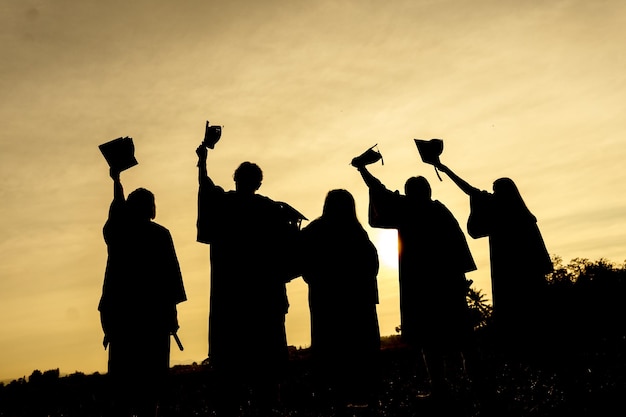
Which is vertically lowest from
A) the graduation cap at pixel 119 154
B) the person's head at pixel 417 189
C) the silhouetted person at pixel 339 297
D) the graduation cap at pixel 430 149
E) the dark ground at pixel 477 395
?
the dark ground at pixel 477 395

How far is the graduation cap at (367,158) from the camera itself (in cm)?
661

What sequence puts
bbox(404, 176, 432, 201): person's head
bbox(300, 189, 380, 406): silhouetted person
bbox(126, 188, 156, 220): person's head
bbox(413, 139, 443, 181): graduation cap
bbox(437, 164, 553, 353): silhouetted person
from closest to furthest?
bbox(126, 188, 156, 220): person's head < bbox(300, 189, 380, 406): silhouetted person < bbox(437, 164, 553, 353): silhouetted person < bbox(404, 176, 432, 201): person's head < bbox(413, 139, 443, 181): graduation cap

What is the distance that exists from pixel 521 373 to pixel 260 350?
501cm

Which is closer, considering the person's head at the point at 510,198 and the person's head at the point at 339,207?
the person's head at the point at 339,207

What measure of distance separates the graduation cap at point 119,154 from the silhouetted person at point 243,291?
2.13ft

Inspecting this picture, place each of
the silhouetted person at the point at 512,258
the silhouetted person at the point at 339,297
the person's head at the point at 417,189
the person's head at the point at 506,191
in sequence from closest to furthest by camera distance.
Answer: the silhouetted person at the point at 339,297, the silhouetted person at the point at 512,258, the person's head at the point at 417,189, the person's head at the point at 506,191

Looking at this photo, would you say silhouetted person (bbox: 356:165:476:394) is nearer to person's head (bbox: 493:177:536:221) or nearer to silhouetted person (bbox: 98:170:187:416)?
person's head (bbox: 493:177:536:221)

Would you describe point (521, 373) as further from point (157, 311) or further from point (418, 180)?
point (157, 311)

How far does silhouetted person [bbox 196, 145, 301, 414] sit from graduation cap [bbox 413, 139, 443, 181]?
2275 mm

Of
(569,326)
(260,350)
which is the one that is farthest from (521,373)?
(260,350)

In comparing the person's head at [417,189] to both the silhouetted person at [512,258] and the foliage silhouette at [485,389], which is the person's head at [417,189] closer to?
the silhouetted person at [512,258]

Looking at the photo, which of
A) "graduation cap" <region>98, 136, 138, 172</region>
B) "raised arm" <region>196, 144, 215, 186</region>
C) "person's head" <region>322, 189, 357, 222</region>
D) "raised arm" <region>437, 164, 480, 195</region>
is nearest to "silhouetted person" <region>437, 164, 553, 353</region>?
"raised arm" <region>437, 164, 480, 195</region>

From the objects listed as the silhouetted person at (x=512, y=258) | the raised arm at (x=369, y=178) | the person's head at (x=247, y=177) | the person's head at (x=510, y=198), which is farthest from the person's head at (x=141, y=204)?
the person's head at (x=510, y=198)

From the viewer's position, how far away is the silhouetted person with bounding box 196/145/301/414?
550cm
